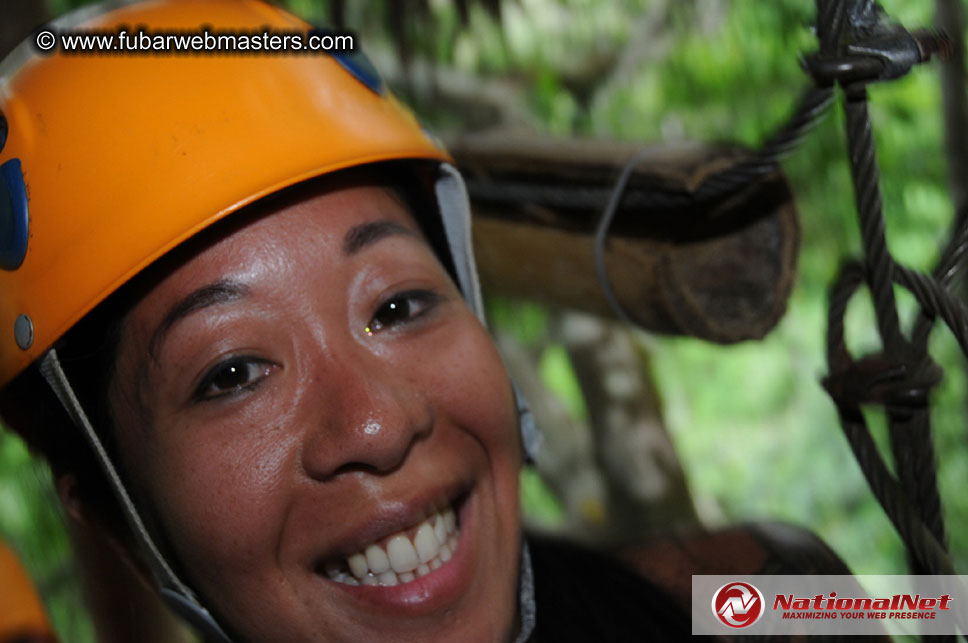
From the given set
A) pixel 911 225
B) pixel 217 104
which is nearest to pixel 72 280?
pixel 217 104

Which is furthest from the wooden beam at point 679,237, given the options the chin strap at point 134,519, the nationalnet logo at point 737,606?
the chin strap at point 134,519

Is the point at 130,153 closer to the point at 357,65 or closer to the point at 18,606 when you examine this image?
the point at 357,65

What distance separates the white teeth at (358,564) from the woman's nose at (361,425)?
6.4 inches

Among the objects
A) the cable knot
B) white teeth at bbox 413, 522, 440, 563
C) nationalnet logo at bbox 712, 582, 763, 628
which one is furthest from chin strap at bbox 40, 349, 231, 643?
the cable knot

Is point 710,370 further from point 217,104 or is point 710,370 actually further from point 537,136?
point 217,104

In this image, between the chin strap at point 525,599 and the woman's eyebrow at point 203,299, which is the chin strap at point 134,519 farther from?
the chin strap at point 525,599

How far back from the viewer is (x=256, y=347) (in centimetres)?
140

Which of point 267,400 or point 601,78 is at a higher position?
point 601,78

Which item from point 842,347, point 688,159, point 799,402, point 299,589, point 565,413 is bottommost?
point 799,402

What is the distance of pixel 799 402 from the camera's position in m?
7.18

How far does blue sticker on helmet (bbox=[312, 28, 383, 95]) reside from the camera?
1763 millimetres

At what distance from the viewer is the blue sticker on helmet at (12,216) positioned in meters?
1.53

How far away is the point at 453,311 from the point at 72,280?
660 millimetres

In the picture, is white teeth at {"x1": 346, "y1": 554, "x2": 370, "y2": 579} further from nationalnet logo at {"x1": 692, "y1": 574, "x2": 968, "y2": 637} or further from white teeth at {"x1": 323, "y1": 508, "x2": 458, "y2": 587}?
nationalnet logo at {"x1": 692, "y1": 574, "x2": 968, "y2": 637}
